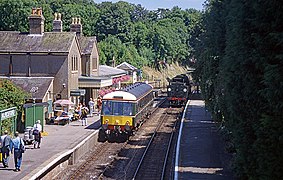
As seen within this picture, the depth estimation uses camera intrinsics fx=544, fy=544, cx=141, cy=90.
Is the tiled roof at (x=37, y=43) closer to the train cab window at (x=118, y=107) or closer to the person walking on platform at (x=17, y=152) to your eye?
the train cab window at (x=118, y=107)

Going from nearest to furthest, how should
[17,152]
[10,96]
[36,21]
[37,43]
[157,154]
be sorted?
[17,152] < [157,154] < [10,96] < [37,43] < [36,21]

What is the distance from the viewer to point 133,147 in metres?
30.2

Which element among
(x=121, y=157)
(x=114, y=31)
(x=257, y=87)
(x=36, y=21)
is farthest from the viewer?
(x=114, y=31)

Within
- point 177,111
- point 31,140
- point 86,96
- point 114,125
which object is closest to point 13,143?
point 31,140

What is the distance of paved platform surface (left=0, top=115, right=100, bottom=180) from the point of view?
20219mm

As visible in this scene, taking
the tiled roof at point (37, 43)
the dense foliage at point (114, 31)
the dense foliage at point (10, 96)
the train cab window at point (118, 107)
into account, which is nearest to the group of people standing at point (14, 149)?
the dense foliage at point (10, 96)

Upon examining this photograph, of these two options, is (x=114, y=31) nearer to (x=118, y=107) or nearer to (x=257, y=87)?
(x=118, y=107)

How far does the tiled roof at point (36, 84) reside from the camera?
117 ft

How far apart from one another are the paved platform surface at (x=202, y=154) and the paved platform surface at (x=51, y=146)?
5.49 meters

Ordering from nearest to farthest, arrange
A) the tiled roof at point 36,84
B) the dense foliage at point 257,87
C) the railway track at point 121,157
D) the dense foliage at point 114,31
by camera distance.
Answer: the dense foliage at point 257,87 < the railway track at point 121,157 < the tiled roof at point 36,84 < the dense foliage at point 114,31

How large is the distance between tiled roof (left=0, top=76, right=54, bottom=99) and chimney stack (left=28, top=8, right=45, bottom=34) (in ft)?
16.6

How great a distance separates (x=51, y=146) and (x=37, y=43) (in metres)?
16.0

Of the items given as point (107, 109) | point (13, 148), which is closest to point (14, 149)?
point (13, 148)

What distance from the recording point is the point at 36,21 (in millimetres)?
40969
